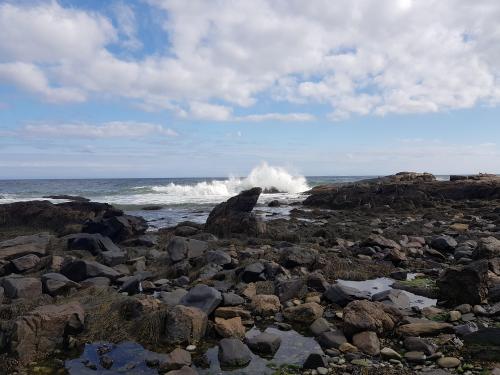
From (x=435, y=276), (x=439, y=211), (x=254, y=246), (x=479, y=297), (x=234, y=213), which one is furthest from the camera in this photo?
(x=439, y=211)

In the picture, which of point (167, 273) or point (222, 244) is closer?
point (167, 273)

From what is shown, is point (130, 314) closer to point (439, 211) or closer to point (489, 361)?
point (489, 361)

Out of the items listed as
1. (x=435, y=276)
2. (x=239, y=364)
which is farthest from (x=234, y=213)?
(x=239, y=364)

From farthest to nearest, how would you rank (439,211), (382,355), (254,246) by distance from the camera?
(439,211), (254,246), (382,355)

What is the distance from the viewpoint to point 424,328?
649 centimetres

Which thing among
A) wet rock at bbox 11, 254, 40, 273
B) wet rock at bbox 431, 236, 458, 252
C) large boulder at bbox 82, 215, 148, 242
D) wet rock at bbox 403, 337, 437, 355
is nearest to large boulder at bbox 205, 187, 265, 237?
large boulder at bbox 82, 215, 148, 242

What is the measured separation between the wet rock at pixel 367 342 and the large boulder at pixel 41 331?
4218 mm

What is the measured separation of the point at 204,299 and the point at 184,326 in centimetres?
93

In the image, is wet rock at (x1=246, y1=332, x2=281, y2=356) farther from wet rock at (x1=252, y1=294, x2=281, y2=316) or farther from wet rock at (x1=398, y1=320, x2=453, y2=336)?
wet rock at (x1=398, y1=320, x2=453, y2=336)

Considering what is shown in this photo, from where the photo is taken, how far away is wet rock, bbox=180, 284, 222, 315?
7.22 metres

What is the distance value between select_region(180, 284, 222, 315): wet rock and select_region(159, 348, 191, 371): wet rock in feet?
4.03

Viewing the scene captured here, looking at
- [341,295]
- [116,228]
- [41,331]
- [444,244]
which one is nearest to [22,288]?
[41,331]

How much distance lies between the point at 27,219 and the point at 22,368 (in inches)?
794

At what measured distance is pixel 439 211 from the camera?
2794 centimetres
